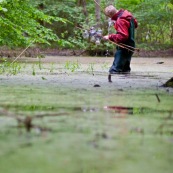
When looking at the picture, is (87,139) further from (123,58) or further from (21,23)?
(21,23)

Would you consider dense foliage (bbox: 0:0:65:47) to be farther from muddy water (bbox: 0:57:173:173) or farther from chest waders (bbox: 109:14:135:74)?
muddy water (bbox: 0:57:173:173)

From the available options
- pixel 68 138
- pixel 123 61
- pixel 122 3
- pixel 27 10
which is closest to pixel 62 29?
pixel 122 3

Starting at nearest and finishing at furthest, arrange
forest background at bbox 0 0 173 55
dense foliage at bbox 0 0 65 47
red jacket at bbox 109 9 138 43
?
red jacket at bbox 109 9 138 43 → dense foliage at bbox 0 0 65 47 → forest background at bbox 0 0 173 55

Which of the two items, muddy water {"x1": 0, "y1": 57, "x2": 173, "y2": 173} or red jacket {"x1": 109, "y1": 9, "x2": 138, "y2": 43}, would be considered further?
red jacket {"x1": 109, "y1": 9, "x2": 138, "y2": 43}

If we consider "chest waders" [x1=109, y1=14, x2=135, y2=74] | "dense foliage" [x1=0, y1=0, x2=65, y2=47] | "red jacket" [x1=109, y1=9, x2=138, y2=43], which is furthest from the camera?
"dense foliage" [x1=0, y1=0, x2=65, y2=47]

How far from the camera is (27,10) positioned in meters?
10.7

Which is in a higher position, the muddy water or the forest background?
the forest background

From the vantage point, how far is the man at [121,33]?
283 inches

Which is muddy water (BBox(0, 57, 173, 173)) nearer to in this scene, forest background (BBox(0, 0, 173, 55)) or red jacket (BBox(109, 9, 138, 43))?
red jacket (BBox(109, 9, 138, 43))

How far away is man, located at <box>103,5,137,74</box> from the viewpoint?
7.18 meters

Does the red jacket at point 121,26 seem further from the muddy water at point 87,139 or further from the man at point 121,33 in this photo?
the muddy water at point 87,139

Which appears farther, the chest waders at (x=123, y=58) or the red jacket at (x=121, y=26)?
the chest waders at (x=123, y=58)

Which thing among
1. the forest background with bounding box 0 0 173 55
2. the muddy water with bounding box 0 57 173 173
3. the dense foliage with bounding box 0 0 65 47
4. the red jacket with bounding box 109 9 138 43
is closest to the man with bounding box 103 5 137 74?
the red jacket with bounding box 109 9 138 43

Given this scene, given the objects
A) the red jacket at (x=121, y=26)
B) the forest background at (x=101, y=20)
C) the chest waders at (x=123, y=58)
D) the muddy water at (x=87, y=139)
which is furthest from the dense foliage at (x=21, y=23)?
the muddy water at (x=87, y=139)
